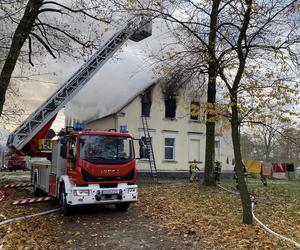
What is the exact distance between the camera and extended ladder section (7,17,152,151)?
16875mm

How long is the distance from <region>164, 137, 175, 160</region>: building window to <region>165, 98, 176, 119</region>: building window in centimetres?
171

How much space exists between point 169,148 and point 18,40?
1704cm

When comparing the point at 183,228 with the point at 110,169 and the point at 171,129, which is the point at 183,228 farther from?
the point at 171,129

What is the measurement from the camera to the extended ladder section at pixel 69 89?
1688 centimetres

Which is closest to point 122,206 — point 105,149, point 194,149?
point 105,149

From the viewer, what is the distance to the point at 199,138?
32.8 m

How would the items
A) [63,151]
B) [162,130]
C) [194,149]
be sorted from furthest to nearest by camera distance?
1. [194,149]
2. [162,130]
3. [63,151]

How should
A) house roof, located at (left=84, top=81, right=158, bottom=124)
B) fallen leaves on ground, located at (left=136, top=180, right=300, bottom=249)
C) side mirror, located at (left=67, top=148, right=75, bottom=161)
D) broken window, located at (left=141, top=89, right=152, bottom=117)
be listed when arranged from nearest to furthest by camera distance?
fallen leaves on ground, located at (left=136, top=180, right=300, bottom=249)
side mirror, located at (left=67, top=148, right=75, bottom=161)
house roof, located at (left=84, top=81, right=158, bottom=124)
broken window, located at (left=141, top=89, right=152, bottom=117)

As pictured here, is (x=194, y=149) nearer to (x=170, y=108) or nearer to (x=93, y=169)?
(x=170, y=108)

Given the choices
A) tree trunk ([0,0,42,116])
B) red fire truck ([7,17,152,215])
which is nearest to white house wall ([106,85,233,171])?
tree trunk ([0,0,42,116])

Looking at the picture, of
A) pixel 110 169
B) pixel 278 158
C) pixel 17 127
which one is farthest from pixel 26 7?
pixel 278 158

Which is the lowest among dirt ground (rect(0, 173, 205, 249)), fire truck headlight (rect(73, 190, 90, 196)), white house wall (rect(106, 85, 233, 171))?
dirt ground (rect(0, 173, 205, 249))

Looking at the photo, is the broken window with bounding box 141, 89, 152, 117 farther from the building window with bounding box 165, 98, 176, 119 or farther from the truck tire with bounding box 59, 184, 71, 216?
the truck tire with bounding box 59, 184, 71, 216

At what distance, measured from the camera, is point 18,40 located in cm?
1642
